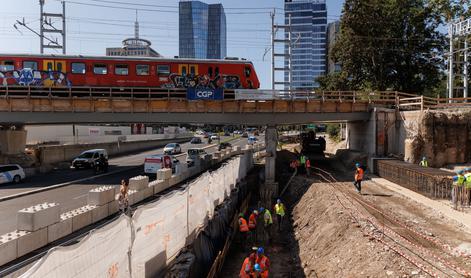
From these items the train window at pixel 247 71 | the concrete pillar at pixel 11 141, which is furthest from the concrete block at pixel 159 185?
the concrete pillar at pixel 11 141

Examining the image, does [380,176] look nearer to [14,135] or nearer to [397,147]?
[397,147]

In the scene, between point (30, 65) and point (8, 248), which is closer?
point (8, 248)

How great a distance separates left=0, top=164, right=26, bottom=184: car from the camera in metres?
26.3

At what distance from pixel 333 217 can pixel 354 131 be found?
2131 centimetres

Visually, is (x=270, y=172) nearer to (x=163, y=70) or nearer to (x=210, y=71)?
(x=210, y=71)

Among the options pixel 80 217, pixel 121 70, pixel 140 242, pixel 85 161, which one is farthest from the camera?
pixel 85 161

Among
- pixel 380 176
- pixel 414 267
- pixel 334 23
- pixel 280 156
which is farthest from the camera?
pixel 334 23

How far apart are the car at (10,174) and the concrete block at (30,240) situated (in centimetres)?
1732

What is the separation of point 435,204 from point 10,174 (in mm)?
27726

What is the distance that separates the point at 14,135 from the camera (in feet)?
115

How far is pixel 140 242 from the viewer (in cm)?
834

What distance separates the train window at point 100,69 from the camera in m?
29.0

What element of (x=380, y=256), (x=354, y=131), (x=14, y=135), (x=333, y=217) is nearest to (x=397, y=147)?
(x=354, y=131)

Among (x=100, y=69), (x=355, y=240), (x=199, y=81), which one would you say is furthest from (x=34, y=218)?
(x=199, y=81)
